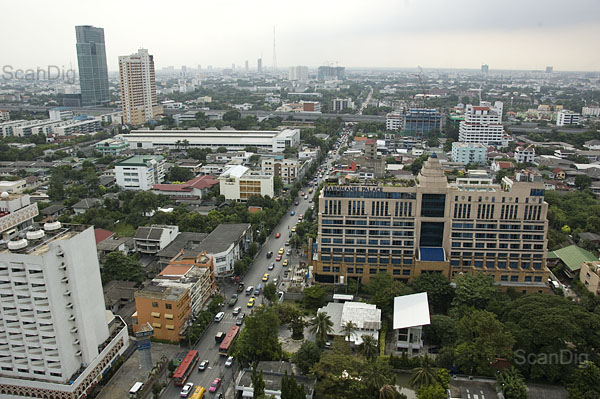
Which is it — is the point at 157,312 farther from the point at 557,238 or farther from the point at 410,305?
the point at 557,238

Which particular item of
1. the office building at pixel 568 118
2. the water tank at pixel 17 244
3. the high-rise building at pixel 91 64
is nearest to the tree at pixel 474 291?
the water tank at pixel 17 244

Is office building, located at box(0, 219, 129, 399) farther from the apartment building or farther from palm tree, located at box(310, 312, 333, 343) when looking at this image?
the apartment building

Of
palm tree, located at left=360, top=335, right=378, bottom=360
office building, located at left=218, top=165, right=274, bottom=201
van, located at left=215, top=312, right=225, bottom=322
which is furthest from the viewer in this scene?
office building, located at left=218, top=165, right=274, bottom=201

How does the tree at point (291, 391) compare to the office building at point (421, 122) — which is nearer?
the tree at point (291, 391)

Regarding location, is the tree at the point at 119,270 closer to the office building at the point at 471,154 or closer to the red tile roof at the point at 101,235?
the red tile roof at the point at 101,235

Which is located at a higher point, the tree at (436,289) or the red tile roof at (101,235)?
the red tile roof at (101,235)

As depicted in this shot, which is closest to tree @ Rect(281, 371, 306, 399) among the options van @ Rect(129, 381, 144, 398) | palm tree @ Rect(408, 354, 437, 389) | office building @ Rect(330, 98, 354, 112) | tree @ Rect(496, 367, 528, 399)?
palm tree @ Rect(408, 354, 437, 389)
